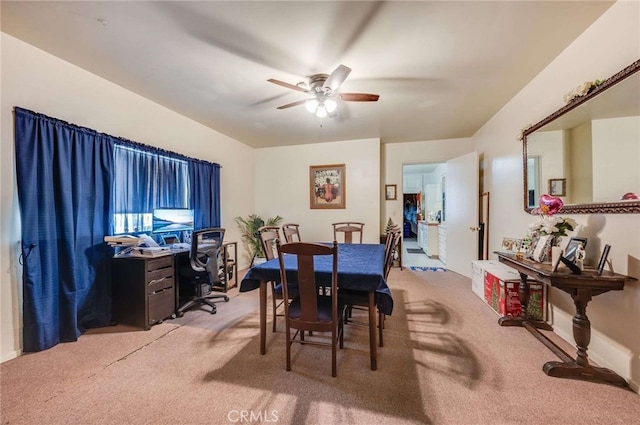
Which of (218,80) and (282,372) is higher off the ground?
(218,80)

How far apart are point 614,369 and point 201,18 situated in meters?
3.91

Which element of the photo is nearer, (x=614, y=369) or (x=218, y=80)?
(x=614, y=369)

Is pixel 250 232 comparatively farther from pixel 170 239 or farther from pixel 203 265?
pixel 203 265

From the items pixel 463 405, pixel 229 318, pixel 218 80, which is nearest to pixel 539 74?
pixel 463 405

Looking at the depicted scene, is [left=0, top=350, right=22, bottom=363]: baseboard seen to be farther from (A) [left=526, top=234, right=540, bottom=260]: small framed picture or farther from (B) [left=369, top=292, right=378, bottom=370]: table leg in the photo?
(A) [left=526, top=234, right=540, bottom=260]: small framed picture

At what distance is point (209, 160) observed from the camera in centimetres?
418

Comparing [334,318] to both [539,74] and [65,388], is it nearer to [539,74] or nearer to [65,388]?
[65,388]

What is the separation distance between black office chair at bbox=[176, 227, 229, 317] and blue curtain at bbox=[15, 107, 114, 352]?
0.78 meters

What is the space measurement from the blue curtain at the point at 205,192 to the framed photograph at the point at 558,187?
437 centimetres

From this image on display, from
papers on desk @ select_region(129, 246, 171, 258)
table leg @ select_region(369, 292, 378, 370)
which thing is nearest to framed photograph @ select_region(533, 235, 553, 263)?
table leg @ select_region(369, 292, 378, 370)

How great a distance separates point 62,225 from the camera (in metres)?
2.23

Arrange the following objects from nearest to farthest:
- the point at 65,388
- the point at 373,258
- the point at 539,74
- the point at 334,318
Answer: the point at 65,388
the point at 334,318
the point at 373,258
the point at 539,74

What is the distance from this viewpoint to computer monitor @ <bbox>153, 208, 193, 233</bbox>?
3.19 m

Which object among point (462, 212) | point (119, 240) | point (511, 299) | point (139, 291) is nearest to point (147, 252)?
point (119, 240)
